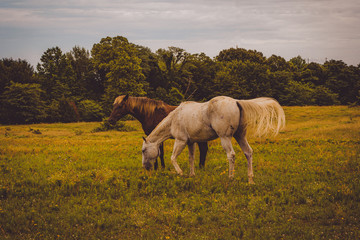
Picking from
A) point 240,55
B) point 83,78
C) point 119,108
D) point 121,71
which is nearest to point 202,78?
point 240,55

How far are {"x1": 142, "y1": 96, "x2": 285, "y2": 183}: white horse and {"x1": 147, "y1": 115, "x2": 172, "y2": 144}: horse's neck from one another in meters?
0.12

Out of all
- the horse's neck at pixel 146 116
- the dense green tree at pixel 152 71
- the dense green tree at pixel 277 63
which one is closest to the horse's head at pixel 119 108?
the horse's neck at pixel 146 116

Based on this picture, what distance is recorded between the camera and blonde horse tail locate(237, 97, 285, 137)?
7910mm

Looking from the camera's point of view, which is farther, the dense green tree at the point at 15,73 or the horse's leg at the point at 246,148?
the dense green tree at the point at 15,73

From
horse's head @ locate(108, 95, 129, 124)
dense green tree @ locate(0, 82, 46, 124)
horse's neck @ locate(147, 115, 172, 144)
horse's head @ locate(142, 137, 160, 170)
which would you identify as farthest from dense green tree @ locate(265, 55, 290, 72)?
horse's head @ locate(142, 137, 160, 170)

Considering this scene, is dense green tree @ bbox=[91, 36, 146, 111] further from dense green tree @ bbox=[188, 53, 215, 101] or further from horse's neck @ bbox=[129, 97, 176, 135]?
horse's neck @ bbox=[129, 97, 176, 135]

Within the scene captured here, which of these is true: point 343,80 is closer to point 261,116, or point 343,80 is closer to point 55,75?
point 55,75

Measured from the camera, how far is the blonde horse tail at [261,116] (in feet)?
26.0

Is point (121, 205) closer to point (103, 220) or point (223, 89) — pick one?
point (103, 220)

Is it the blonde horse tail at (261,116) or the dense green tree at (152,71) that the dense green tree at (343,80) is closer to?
the dense green tree at (152,71)

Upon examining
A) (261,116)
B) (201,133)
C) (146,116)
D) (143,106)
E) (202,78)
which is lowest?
(201,133)

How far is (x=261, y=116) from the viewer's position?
802cm

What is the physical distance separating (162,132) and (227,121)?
2612 mm

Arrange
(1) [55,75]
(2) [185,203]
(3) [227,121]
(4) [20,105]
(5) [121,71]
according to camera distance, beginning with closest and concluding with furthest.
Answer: (2) [185,203], (3) [227,121], (4) [20,105], (5) [121,71], (1) [55,75]
